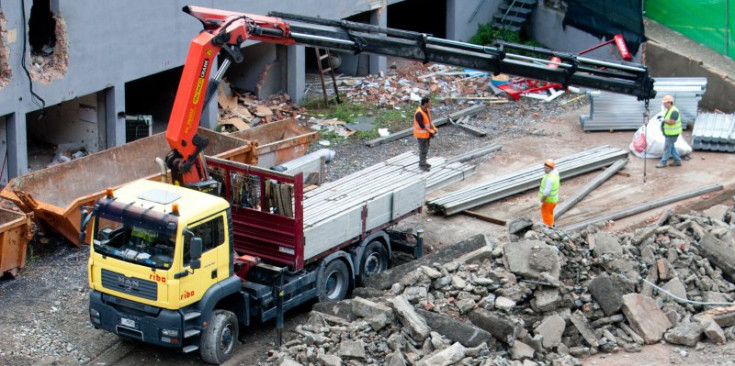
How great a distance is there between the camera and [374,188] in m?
17.4

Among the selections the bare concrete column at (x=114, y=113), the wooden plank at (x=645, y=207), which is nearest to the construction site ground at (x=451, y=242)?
the wooden plank at (x=645, y=207)

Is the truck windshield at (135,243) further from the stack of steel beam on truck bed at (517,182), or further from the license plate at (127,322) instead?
the stack of steel beam on truck bed at (517,182)

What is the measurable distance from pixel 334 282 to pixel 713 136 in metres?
11.2

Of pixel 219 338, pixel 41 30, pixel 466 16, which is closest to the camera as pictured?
pixel 219 338

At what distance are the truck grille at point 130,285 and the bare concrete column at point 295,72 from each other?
1380 cm

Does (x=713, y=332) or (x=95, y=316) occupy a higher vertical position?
(x=95, y=316)

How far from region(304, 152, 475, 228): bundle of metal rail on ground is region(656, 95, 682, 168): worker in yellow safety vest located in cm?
534

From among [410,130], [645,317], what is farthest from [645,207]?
[410,130]

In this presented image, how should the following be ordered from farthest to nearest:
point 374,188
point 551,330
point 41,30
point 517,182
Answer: point 517,182
point 41,30
point 374,188
point 551,330

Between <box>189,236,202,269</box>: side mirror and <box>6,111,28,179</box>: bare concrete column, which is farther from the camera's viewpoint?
<box>6,111,28,179</box>: bare concrete column

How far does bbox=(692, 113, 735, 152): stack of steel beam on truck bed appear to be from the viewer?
2378 cm

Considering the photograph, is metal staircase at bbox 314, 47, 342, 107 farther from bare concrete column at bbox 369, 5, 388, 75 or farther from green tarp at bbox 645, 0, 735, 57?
green tarp at bbox 645, 0, 735, 57

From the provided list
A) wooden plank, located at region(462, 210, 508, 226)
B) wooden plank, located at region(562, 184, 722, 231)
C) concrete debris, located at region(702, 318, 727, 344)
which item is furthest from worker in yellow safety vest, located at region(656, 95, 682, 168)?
concrete debris, located at region(702, 318, 727, 344)

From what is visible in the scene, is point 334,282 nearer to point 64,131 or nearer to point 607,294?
point 607,294
